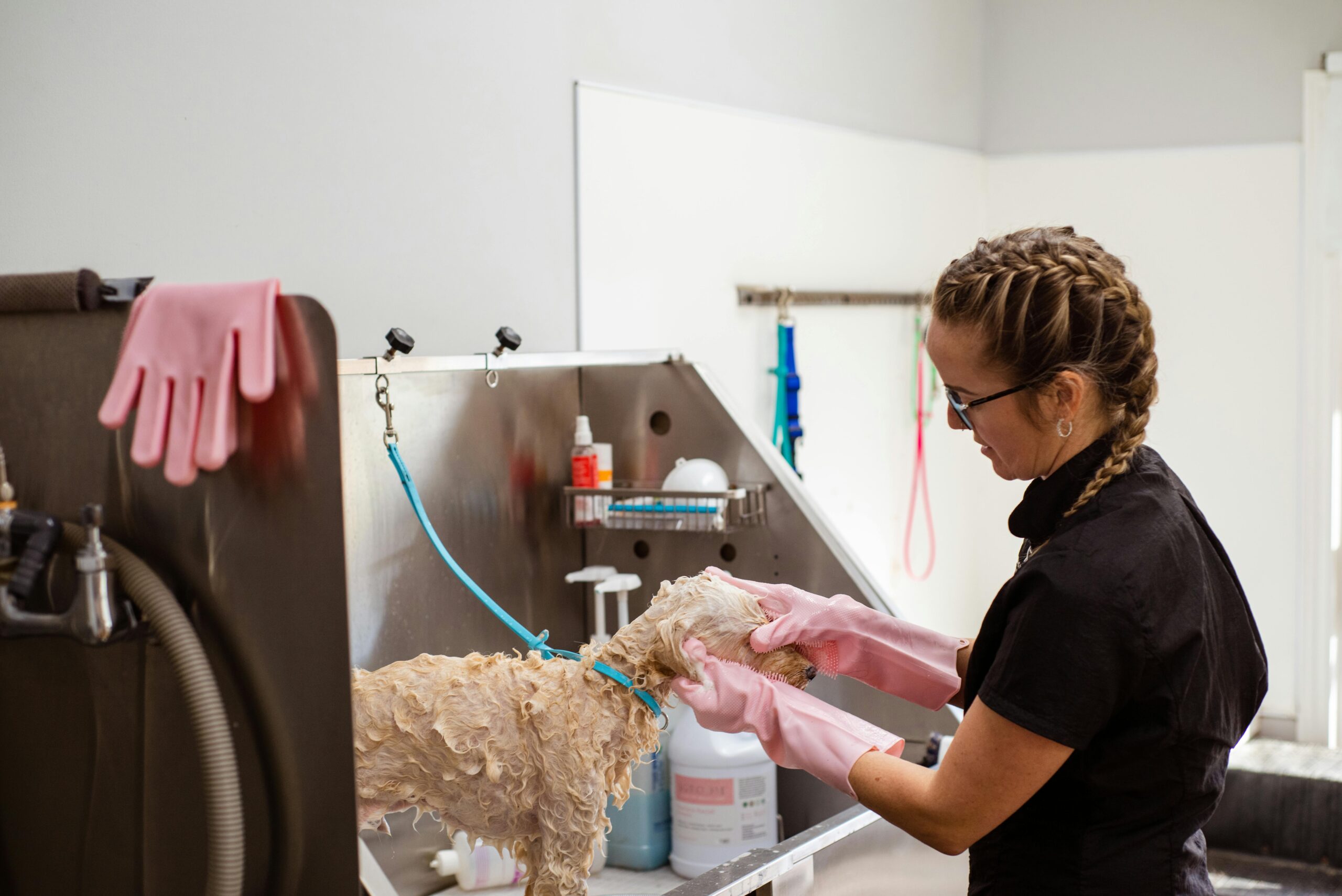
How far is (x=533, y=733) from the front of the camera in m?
1.51

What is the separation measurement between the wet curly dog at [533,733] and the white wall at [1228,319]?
3063 millimetres

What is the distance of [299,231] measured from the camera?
2.00 meters

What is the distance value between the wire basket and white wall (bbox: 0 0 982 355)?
0.41 meters

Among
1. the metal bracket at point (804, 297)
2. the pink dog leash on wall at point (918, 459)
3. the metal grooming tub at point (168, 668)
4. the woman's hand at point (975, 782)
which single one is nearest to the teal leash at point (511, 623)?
the metal grooming tub at point (168, 668)

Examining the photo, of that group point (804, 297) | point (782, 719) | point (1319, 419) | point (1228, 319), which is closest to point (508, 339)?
point (782, 719)

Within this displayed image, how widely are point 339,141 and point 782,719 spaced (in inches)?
50.9

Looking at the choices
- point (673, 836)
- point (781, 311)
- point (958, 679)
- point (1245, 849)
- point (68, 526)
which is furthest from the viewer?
point (781, 311)

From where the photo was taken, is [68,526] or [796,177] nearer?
[68,526]

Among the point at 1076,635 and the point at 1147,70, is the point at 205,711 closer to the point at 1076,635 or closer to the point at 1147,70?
the point at 1076,635

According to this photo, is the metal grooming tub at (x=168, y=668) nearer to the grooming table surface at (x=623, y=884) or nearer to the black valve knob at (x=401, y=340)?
the grooming table surface at (x=623, y=884)

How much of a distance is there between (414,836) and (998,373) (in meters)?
1.32

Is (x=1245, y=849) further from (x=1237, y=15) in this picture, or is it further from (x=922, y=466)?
(x=1237, y=15)

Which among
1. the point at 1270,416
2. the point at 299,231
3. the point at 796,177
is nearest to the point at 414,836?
the point at 299,231

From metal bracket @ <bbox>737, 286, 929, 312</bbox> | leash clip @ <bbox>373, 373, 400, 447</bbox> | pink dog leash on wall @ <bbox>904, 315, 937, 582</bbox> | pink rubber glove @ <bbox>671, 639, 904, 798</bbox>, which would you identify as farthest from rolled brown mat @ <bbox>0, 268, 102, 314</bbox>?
pink dog leash on wall @ <bbox>904, 315, 937, 582</bbox>
